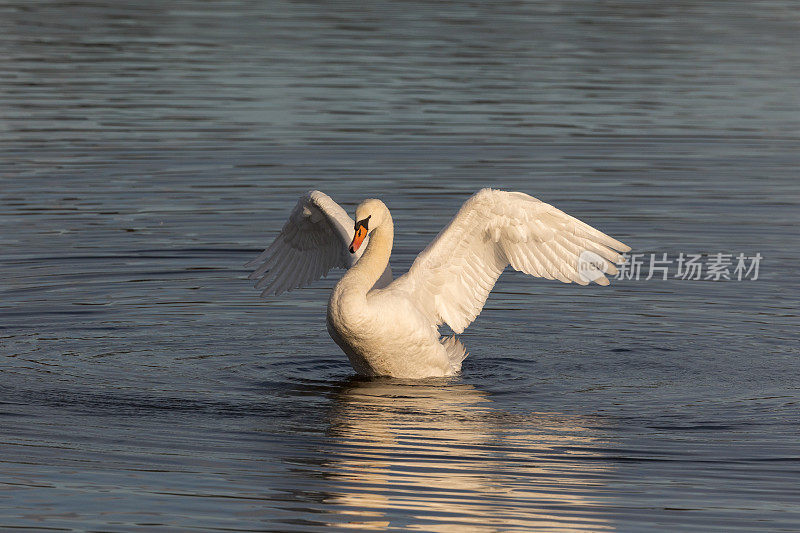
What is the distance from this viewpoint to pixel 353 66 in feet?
94.9

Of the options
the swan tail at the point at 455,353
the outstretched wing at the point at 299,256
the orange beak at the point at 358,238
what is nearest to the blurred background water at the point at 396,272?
the swan tail at the point at 455,353

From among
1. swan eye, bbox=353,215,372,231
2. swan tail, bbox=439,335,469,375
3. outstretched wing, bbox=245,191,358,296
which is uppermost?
swan eye, bbox=353,215,372,231

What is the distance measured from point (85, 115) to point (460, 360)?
1309cm

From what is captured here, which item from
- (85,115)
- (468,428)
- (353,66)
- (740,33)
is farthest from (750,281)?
(740,33)

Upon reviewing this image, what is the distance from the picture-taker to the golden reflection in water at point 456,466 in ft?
28.3

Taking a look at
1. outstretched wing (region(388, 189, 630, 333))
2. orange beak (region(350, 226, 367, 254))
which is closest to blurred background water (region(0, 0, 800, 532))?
outstretched wing (region(388, 189, 630, 333))

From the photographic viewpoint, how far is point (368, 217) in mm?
11695

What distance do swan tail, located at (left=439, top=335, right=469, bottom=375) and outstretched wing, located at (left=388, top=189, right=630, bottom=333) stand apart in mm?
139

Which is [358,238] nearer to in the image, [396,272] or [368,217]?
[368,217]

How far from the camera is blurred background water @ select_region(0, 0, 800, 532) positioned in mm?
9133

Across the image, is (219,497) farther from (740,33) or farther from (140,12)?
(140,12)

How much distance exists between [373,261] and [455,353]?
1.14 meters

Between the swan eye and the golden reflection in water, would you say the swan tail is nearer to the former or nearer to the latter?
the golden reflection in water

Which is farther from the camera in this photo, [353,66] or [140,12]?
[140,12]
